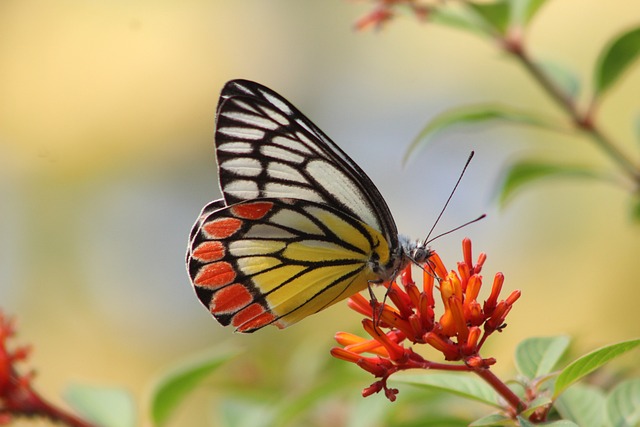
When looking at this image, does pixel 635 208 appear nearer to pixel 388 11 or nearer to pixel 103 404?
pixel 388 11

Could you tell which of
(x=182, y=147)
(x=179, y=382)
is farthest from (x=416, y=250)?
(x=182, y=147)

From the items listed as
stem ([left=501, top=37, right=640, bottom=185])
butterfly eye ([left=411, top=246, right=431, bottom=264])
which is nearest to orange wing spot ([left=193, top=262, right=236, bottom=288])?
butterfly eye ([left=411, top=246, right=431, bottom=264])

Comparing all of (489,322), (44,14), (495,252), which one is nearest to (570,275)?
(495,252)

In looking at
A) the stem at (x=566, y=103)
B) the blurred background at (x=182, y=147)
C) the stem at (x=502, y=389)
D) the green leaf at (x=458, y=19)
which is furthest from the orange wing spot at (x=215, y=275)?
the blurred background at (x=182, y=147)

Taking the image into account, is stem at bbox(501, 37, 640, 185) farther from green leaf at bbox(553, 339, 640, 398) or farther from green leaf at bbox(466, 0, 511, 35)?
green leaf at bbox(553, 339, 640, 398)

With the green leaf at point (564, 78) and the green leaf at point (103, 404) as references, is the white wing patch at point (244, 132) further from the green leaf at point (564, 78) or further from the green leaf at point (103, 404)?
the green leaf at point (564, 78)
